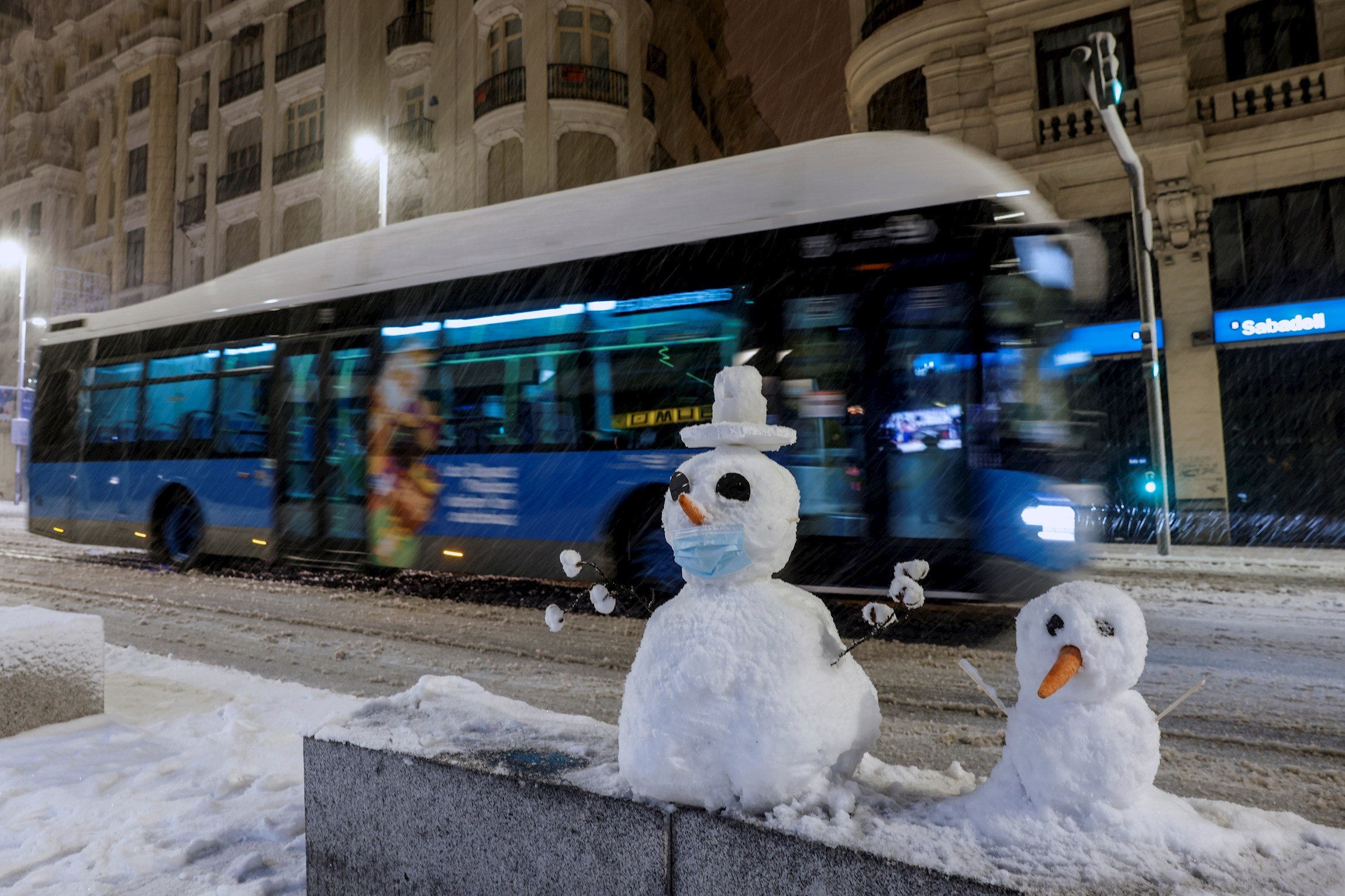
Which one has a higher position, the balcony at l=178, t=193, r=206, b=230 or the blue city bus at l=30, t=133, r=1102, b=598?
the balcony at l=178, t=193, r=206, b=230

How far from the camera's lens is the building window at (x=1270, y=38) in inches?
564

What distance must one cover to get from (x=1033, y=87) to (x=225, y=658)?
16627 mm

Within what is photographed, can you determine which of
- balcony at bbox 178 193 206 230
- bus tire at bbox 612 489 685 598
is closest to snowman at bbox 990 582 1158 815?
bus tire at bbox 612 489 685 598

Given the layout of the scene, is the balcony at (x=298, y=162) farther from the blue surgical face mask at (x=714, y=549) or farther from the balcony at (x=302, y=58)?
the blue surgical face mask at (x=714, y=549)

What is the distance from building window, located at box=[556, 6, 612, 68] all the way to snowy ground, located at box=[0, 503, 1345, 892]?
18281 mm

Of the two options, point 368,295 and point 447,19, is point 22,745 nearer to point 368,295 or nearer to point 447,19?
point 368,295

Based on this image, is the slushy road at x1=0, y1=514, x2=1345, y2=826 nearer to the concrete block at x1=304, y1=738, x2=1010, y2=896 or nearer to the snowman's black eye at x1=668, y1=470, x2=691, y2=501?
the concrete block at x1=304, y1=738, x2=1010, y2=896

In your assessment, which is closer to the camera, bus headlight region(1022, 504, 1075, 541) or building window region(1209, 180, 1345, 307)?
bus headlight region(1022, 504, 1075, 541)

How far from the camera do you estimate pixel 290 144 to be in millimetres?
27641

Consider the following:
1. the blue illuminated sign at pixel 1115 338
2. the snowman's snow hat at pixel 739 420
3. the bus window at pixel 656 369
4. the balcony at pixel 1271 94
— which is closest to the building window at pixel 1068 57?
the balcony at pixel 1271 94

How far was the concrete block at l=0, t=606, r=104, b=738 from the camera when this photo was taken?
12.9 feet

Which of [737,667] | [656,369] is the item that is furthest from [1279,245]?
[737,667]

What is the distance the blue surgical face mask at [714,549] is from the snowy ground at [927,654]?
1.94m

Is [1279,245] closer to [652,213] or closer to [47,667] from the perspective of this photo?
[652,213]
